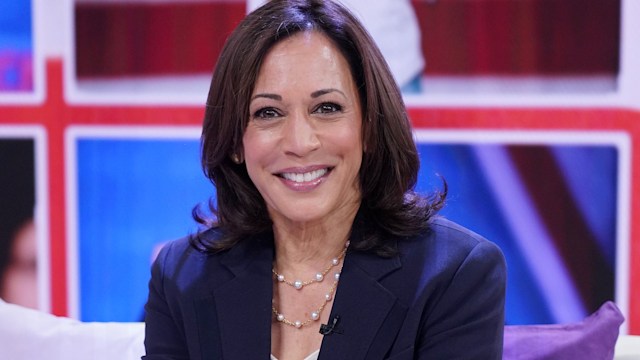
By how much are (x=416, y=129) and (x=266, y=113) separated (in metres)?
0.93

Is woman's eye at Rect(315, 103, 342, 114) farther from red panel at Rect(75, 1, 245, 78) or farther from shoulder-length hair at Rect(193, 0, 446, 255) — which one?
red panel at Rect(75, 1, 245, 78)

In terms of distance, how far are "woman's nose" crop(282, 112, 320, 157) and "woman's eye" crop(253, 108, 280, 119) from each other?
0.03 metres

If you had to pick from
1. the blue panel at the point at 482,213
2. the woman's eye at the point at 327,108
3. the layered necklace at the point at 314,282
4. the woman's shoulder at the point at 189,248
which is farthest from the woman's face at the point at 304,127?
the blue panel at the point at 482,213

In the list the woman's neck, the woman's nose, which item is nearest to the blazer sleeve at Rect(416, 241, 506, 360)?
the woman's neck

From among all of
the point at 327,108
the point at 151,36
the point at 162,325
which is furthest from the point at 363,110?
the point at 151,36

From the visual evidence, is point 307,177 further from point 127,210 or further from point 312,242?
point 127,210

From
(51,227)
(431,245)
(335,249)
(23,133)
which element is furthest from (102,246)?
(431,245)

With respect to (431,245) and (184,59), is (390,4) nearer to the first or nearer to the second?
(184,59)

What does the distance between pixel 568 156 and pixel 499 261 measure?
2.86 ft

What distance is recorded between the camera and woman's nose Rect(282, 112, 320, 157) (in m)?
1.45

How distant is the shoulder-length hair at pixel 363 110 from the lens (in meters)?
1.47

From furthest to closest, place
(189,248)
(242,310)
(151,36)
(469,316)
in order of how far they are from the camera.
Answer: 1. (151,36)
2. (189,248)
3. (242,310)
4. (469,316)

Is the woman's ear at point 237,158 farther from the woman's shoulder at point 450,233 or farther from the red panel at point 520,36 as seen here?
the red panel at point 520,36

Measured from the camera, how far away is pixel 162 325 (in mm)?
1640
